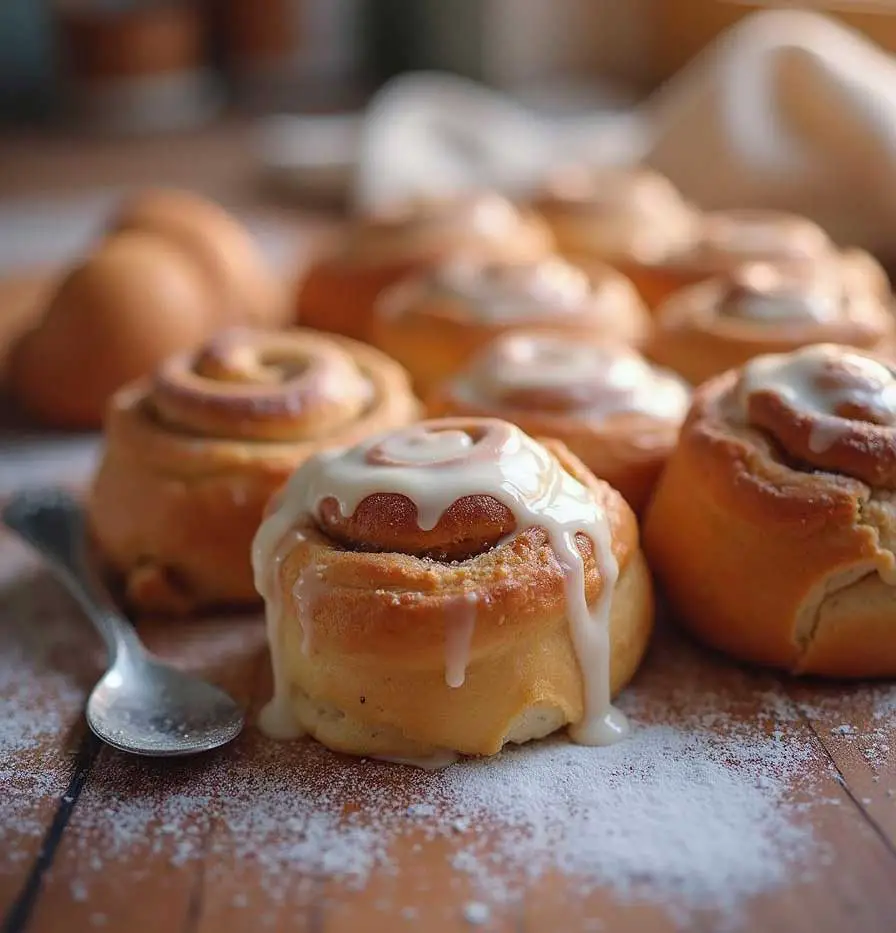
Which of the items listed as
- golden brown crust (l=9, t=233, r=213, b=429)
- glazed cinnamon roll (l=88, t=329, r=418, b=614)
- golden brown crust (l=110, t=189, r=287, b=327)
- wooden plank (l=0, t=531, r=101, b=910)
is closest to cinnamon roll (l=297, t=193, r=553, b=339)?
golden brown crust (l=110, t=189, r=287, b=327)

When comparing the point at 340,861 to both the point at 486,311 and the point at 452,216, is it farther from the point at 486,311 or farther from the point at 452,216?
the point at 452,216

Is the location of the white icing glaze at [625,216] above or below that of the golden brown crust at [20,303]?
above

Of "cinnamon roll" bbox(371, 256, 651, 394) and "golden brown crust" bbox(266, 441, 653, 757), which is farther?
"cinnamon roll" bbox(371, 256, 651, 394)

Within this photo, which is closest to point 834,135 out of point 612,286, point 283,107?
point 612,286

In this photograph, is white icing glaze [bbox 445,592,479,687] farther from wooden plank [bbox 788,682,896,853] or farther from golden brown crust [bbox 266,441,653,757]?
wooden plank [bbox 788,682,896,853]

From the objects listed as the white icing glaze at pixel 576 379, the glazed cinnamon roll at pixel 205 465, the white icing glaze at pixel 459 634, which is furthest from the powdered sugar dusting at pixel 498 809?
the white icing glaze at pixel 576 379

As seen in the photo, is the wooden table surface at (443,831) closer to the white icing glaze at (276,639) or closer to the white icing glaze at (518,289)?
the white icing glaze at (276,639)
